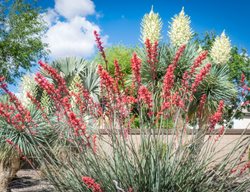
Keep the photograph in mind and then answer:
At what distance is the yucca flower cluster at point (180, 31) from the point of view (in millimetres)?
12258

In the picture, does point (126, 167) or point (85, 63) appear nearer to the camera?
point (126, 167)

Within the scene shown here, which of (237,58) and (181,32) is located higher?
(237,58)

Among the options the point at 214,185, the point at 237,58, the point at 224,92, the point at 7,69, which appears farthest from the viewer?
the point at 7,69

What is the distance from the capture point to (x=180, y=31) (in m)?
12.3

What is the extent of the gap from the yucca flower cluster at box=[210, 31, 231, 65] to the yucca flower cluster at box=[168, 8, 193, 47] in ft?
3.79

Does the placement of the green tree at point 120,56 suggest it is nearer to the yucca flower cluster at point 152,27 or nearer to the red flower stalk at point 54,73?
the yucca flower cluster at point 152,27

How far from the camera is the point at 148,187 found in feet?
9.39

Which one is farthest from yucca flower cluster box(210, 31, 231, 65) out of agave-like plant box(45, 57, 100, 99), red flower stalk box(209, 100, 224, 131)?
red flower stalk box(209, 100, 224, 131)

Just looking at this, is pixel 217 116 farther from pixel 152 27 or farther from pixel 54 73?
pixel 152 27

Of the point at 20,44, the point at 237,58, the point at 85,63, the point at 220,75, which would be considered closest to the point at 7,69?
the point at 20,44

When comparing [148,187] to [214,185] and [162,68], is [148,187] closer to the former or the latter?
[214,185]

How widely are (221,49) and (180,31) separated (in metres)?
1.72

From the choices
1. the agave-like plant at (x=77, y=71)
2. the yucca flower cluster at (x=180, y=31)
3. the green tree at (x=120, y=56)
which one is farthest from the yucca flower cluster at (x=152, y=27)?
the green tree at (x=120, y=56)

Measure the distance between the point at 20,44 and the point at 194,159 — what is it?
24.7m
